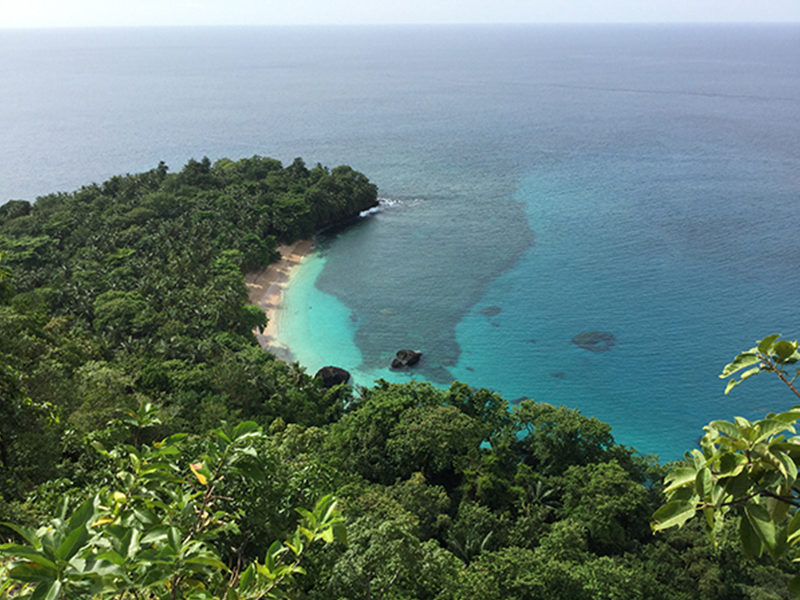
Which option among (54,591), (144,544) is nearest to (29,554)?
(54,591)

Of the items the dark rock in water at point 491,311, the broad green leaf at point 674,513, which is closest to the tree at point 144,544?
Answer: the broad green leaf at point 674,513

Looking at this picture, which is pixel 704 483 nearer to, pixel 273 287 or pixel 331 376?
pixel 331 376

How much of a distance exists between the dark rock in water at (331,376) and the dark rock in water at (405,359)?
425 cm

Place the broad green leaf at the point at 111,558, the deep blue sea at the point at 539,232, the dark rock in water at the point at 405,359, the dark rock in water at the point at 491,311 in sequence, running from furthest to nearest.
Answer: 1. the dark rock in water at the point at 491,311
2. the deep blue sea at the point at 539,232
3. the dark rock in water at the point at 405,359
4. the broad green leaf at the point at 111,558

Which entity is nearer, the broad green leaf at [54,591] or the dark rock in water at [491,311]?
the broad green leaf at [54,591]

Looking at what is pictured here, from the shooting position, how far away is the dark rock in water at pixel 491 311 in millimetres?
52344

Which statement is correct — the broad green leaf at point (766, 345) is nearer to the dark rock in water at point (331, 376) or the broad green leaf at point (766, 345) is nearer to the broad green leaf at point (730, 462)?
the broad green leaf at point (730, 462)

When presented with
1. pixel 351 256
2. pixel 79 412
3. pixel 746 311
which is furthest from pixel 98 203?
pixel 746 311

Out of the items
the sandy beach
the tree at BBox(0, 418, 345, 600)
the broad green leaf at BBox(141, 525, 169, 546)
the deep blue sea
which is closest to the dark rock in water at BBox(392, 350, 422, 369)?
the deep blue sea

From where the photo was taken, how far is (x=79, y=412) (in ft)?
76.9

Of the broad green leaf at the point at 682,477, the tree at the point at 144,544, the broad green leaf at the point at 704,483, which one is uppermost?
the broad green leaf at the point at 704,483

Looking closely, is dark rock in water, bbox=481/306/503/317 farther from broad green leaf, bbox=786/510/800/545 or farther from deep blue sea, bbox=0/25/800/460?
broad green leaf, bbox=786/510/800/545

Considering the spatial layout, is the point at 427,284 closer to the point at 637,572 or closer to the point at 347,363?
the point at 347,363

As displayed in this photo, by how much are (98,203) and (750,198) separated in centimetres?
8576
